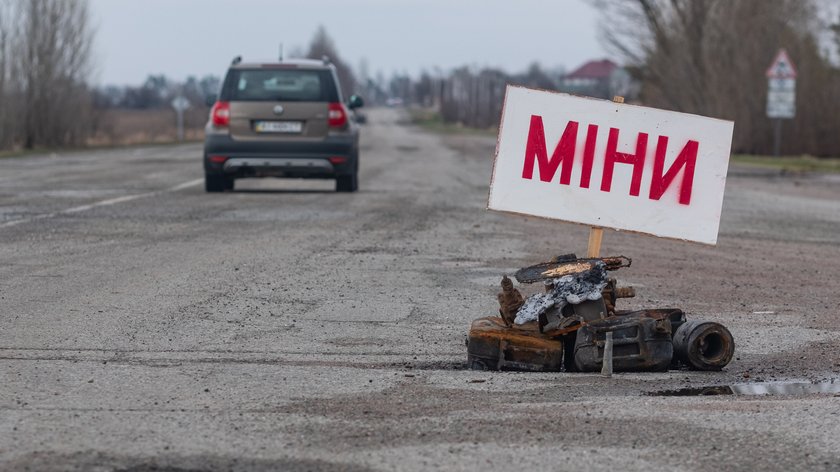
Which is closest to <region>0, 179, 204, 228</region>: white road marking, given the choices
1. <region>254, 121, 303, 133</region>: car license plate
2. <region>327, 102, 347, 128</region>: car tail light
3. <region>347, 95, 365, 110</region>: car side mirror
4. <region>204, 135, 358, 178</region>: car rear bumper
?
<region>204, 135, 358, 178</region>: car rear bumper

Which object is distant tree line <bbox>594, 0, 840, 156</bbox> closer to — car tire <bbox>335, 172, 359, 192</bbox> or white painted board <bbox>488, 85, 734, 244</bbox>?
car tire <bbox>335, 172, 359, 192</bbox>

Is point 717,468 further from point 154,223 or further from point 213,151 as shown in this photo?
point 213,151

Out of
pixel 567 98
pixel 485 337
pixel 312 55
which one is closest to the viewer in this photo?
pixel 485 337

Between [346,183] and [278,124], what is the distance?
1452 millimetres

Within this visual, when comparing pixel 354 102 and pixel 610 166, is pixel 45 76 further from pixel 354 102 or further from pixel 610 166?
pixel 610 166

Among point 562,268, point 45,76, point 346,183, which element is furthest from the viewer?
point 45,76

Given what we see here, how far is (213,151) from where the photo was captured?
18.0 metres

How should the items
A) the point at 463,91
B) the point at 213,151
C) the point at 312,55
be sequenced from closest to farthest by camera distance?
the point at 213,151, the point at 463,91, the point at 312,55

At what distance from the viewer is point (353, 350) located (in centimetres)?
653

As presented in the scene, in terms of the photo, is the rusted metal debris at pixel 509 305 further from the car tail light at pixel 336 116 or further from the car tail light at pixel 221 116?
the car tail light at pixel 221 116

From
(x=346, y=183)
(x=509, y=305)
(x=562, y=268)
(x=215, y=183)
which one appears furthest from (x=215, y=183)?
(x=562, y=268)

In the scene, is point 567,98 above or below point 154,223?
above

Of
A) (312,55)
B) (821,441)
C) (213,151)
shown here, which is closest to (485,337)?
(821,441)

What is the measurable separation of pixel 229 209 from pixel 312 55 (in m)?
160
